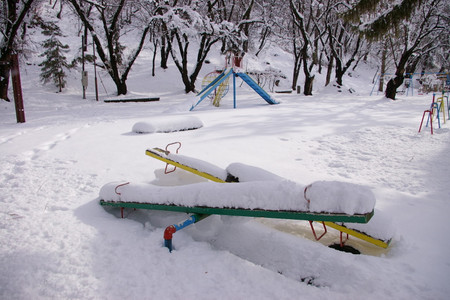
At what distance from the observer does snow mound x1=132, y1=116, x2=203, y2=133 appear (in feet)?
22.0

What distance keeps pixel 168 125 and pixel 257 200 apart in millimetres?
5070

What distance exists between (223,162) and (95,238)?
2553mm

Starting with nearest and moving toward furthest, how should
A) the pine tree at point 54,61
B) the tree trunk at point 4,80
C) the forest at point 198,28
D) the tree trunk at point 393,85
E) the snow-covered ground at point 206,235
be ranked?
the snow-covered ground at point 206,235 < the forest at point 198,28 < the tree trunk at point 4,80 < the tree trunk at point 393,85 < the pine tree at point 54,61

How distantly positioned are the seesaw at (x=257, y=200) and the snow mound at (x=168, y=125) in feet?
12.6

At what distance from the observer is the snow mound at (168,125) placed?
6707 mm

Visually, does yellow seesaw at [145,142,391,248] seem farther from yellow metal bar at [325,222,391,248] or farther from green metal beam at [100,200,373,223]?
green metal beam at [100,200,373,223]

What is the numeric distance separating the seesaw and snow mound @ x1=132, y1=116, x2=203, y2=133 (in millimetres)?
3839

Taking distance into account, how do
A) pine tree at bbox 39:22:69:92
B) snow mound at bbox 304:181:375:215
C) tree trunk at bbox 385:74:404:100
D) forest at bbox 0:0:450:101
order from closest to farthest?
1. snow mound at bbox 304:181:375:215
2. forest at bbox 0:0:450:101
3. tree trunk at bbox 385:74:404:100
4. pine tree at bbox 39:22:69:92

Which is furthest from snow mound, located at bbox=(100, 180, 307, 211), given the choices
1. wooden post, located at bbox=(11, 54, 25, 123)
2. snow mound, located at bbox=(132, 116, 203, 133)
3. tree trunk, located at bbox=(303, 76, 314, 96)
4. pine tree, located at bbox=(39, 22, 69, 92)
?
pine tree, located at bbox=(39, 22, 69, 92)

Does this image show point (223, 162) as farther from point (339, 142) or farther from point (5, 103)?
point (5, 103)

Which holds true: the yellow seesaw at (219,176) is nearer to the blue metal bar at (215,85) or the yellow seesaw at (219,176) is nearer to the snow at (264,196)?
the snow at (264,196)

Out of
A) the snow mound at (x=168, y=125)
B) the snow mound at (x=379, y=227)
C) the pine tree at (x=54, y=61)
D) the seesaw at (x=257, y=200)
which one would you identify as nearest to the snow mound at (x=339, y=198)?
the seesaw at (x=257, y=200)

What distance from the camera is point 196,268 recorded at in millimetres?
2123

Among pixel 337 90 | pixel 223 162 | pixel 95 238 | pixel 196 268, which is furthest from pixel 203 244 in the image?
pixel 337 90
